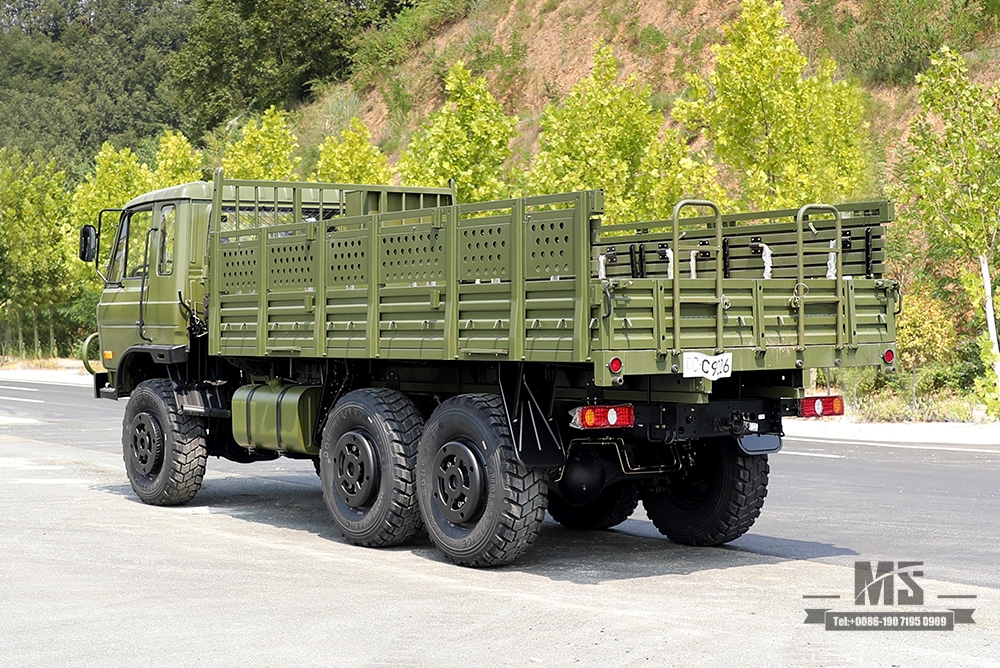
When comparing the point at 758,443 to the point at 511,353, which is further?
the point at 758,443

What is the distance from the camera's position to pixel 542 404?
9.14m

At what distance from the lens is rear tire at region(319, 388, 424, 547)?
981 centimetres

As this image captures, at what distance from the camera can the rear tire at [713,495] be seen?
9.86 metres

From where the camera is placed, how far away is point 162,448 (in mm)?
12438

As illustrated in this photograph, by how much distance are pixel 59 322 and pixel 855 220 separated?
152 ft

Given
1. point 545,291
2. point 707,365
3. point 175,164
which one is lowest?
point 707,365

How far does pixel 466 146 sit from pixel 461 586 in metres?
20.0

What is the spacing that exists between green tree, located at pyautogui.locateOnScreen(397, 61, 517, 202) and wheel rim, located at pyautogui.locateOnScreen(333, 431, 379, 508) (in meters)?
17.4

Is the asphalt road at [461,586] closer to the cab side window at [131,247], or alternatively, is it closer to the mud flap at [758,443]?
the mud flap at [758,443]

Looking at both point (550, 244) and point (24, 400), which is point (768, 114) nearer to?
point (550, 244)

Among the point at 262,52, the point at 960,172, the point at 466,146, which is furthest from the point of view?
the point at 262,52

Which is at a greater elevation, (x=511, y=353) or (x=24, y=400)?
(x=511, y=353)

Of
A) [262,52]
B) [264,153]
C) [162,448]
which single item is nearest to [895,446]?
[162,448]

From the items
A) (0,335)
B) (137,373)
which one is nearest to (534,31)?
(0,335)
